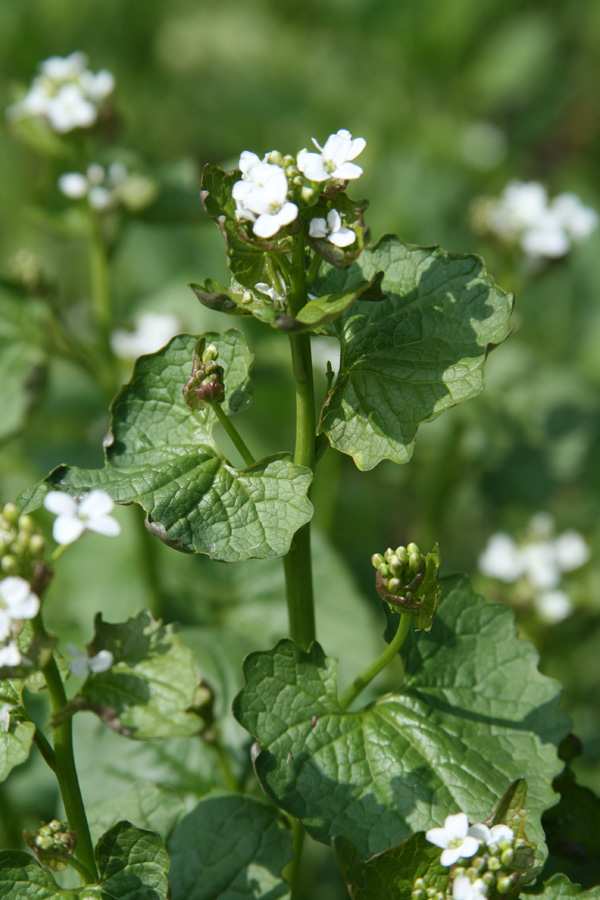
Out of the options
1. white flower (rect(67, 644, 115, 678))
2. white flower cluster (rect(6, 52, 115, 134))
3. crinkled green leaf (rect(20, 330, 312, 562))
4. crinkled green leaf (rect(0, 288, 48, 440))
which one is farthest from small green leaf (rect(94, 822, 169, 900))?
white flower cluster (rect(6, 52, 115, 134))

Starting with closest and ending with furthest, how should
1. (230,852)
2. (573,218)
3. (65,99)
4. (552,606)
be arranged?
(230,852) → (65,99) → (552,606) → (573,218)

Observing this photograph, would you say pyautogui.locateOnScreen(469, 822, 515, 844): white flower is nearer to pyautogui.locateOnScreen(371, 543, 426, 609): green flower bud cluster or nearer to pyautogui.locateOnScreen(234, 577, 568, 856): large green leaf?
pyautogui.locateOnScreen(234, 577, 568, 856): large green leaf

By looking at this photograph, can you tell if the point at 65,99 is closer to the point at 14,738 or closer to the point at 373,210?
the point at 14,738

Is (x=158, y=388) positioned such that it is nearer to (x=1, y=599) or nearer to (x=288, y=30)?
(x=1, y=599)

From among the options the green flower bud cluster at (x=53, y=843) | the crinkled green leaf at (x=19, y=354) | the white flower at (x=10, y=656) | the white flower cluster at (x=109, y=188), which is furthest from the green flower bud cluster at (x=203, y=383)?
the white flower cluster at (x=109, y=188)

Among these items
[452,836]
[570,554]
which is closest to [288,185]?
[452,836]

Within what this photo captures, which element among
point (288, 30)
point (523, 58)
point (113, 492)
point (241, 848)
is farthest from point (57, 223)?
point (523, 58)
